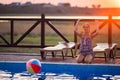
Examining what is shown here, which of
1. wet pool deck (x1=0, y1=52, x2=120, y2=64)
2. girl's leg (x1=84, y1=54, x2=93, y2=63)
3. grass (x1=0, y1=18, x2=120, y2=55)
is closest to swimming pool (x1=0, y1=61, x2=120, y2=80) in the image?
girl's leg (x1=84, y1=54, x2=93, y2=63)

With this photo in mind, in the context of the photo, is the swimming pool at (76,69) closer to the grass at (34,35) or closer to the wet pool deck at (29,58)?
the wet pool deck at (29,58)

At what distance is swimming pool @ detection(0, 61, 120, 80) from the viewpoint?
8.60m

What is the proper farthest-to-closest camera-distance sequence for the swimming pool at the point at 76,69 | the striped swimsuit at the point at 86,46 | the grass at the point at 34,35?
1. the grass at the point at 34,35
2. the striped swimsuit at the point at 86,46
3. the swimming pool at the point at 76,69

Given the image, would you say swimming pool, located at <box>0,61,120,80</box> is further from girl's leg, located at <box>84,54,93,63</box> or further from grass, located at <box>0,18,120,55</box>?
grass, located at <box>0,18,120,55</box>

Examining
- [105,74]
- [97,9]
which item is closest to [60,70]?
[105,74]

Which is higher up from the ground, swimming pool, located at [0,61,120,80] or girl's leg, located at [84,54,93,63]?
girl's leg, located at [84,54,93,63]

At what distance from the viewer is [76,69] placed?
28.7 feet

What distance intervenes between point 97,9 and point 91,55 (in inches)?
164

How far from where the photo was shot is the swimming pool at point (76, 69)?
339 inches

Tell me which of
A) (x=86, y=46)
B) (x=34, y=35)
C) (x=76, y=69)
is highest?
(x=34, y=35)

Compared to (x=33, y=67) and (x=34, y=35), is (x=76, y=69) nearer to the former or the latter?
(x=33, y=67)

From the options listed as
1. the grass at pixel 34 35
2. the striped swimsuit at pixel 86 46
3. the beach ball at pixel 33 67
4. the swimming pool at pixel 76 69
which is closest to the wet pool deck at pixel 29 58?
the striped swimsuit at pixel 86 46

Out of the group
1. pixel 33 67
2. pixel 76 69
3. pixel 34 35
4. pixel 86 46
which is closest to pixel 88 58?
pixel 86 46

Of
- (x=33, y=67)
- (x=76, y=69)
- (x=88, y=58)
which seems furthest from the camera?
(x=88, y=58)
